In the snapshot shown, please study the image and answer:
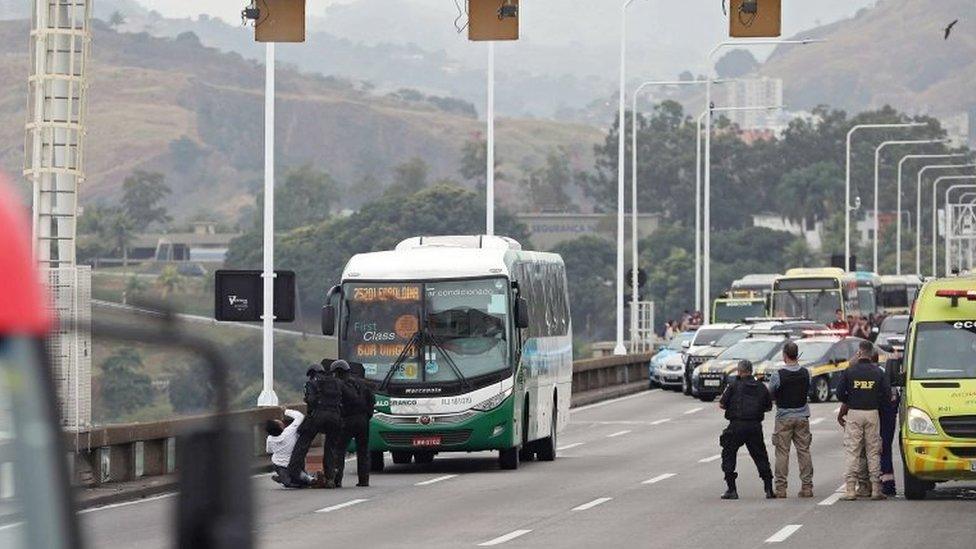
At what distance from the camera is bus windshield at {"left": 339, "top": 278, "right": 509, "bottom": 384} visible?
3027 cm

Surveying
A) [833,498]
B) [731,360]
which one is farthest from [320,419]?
[731,360]

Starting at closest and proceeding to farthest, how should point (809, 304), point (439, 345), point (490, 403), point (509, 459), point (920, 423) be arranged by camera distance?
point (920, 423), point (490, 403), point (439, 345), point (509, 459), point (809, 304)

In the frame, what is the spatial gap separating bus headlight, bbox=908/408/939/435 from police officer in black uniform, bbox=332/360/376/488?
695 centimetres

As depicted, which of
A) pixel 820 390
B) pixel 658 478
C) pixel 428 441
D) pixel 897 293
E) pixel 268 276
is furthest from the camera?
pixel 897 293

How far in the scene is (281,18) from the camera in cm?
3136

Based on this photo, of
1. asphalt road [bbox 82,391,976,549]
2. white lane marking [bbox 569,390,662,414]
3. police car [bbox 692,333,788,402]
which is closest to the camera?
asphalt road [bbox 82,391,976,549]

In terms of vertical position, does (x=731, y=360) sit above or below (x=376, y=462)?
above

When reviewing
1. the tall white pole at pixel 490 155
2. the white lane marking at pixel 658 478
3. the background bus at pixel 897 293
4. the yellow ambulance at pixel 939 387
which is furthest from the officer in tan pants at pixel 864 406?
the background bus at pixel 897 293

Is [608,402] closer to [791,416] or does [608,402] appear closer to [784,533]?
[791,416]

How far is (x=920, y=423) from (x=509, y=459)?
8266mm

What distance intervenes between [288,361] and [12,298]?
581ft

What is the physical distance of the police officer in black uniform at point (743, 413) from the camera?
982 inches

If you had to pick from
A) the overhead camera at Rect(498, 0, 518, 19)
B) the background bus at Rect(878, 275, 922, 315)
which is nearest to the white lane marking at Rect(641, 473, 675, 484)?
the overhead camera at Rect(498, 0, 518, 19)

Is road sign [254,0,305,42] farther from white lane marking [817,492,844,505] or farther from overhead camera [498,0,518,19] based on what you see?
white lane marking [817,492,844,505]
